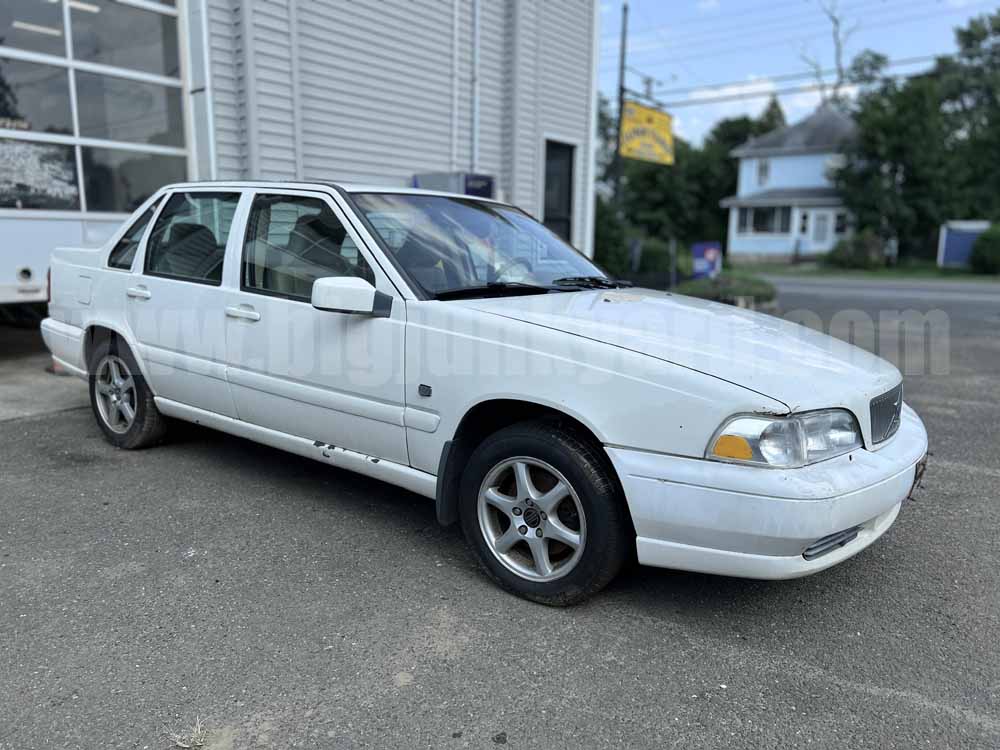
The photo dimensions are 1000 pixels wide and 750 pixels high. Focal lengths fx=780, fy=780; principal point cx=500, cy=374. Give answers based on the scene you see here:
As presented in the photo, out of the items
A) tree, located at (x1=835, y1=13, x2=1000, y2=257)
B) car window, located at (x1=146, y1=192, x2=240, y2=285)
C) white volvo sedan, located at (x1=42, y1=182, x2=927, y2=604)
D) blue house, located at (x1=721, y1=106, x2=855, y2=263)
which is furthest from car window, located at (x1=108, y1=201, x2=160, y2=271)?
blue house, located at (x1=721, y1=106, x2=855, y2=263)

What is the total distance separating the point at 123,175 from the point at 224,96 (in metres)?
1.45

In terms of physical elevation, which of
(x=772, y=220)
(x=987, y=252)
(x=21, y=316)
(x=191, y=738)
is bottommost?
(x=191, y=738)

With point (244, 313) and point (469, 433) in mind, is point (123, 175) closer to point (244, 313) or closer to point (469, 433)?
point (244, 313)

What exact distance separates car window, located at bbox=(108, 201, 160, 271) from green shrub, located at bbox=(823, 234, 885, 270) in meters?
34.6

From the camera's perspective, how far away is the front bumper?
2670 millimetres

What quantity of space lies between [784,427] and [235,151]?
8.05 m

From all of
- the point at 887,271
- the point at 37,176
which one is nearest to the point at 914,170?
the point at 887,271

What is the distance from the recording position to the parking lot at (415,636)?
245cm

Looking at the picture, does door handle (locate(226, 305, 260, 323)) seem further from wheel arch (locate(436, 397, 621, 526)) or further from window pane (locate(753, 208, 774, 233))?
window pane (locate(753, 208, 774, 233))

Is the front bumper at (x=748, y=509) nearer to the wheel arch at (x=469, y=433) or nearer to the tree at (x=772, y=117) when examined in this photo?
the wheel arch at (x=469, y=433)

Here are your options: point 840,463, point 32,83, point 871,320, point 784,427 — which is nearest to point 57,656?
point 784,427

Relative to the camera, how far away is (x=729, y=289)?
46.6ft

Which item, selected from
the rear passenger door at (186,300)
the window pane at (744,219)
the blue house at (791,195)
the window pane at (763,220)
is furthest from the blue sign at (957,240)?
the rear passenger door at (186,300)

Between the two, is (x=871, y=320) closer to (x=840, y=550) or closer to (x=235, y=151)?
(x=235, y=151)
